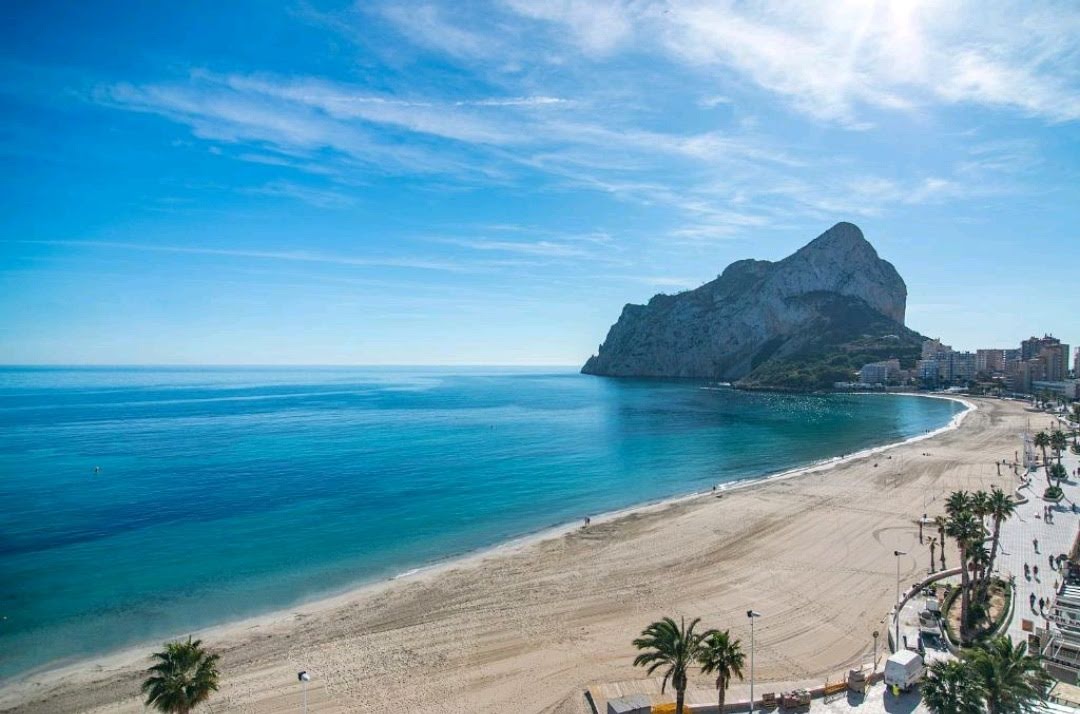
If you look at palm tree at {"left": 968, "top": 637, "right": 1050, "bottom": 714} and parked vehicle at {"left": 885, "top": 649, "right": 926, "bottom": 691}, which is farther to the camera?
parked vehicle at {"left": 885, "top": 649, "right": 926, "bottom": 691}

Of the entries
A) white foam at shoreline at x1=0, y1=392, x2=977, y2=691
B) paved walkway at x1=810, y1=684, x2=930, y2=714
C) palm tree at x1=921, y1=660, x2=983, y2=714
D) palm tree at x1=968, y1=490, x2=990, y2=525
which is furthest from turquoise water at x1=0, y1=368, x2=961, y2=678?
palm tree at x1=921, y1=660, x2=983, y2=714

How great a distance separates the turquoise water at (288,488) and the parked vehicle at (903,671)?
2759cm

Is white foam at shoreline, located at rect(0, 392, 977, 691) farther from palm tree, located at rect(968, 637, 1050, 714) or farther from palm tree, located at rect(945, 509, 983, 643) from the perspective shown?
palm tree, located at rect(968, 637, 1050, 714)

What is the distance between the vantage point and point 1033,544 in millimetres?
36844

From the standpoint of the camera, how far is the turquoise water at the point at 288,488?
34.3 m

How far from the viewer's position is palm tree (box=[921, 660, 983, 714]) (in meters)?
16.2

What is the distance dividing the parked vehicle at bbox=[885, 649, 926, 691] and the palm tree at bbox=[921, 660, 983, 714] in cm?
462

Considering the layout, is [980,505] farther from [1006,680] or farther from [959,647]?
[1006,680]

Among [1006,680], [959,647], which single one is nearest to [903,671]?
[959,647]

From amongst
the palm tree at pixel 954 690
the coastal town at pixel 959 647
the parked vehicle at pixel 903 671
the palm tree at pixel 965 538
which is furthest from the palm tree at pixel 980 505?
the palm tree at pixel 954 690

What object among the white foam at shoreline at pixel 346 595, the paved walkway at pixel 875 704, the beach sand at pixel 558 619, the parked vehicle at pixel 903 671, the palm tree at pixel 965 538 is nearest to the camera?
the paved walkway at pixel 875 704

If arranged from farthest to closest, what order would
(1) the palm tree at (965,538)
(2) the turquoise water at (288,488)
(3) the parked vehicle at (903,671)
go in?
(2) the turquoise water at (288,488), (1) the palm tree at (965,538), (3) the parked vehicle at (903,671)

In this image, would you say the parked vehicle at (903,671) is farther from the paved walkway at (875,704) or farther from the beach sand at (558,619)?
the beach sand at (558,619)

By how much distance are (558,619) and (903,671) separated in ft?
50.2
